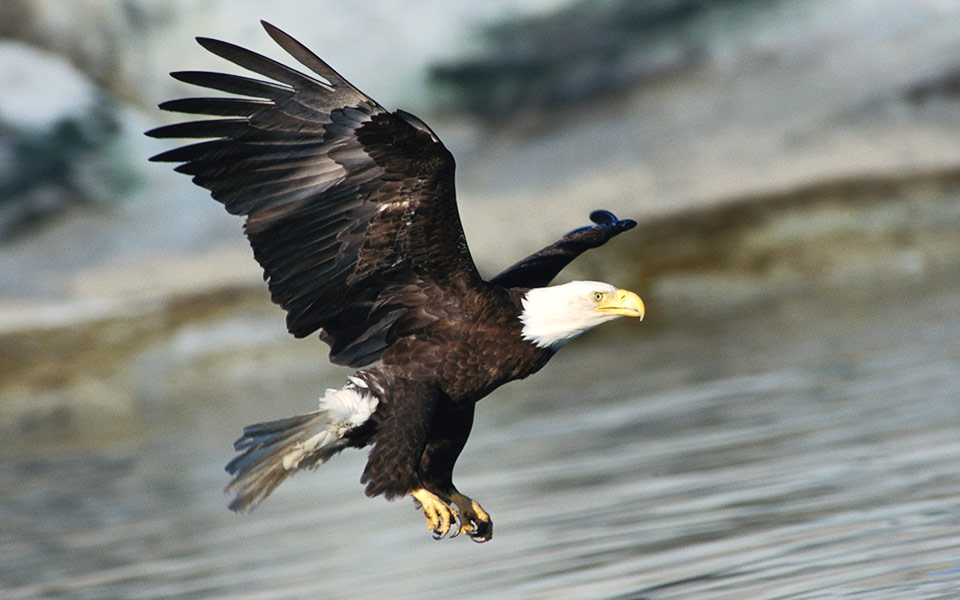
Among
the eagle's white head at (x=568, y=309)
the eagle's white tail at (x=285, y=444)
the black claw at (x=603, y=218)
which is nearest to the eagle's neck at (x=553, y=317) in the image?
the eagle's white head at (x=568, y=309)

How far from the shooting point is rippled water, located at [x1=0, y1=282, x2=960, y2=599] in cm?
452

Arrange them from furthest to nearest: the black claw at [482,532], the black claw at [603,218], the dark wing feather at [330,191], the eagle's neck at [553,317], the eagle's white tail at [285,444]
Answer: the black claw at [603,218], the black claw at [482,532], the eagle's white tail at [285,444], the eagle's neck at [553,317], the dark wing feather at [330,191]

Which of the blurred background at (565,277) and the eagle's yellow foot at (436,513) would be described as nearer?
the eagle's yellow foot at (436,513)

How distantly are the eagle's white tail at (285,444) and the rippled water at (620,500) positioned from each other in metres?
0.42

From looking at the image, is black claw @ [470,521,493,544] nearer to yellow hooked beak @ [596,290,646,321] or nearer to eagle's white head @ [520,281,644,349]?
eagle's white head @ [520,281,644,349]

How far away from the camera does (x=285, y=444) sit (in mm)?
4875

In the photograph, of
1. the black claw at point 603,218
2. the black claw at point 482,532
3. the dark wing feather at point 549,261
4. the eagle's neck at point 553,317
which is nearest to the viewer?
the eagle's neck at point 553,317

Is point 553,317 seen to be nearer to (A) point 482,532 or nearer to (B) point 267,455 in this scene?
(A) point 482,532

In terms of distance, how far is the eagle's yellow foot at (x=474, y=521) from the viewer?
494 centimetres

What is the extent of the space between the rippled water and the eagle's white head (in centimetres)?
77

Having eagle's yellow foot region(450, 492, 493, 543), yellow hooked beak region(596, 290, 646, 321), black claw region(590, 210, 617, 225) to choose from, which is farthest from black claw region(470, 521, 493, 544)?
black claw region(590, 210, 617, 225)

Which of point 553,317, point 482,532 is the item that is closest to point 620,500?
point 482,532

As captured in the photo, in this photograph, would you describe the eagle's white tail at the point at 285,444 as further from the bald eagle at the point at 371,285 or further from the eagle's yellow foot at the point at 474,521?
the eagle's yellow foot at the point at 474,521

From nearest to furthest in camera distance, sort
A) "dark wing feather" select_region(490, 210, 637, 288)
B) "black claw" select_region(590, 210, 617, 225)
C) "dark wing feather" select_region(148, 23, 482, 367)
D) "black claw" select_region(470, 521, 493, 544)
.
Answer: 1. "dark wing feather" select_region(148, 23, 482, 367)
2. "black claw" select_region(470, 521, 493, 544)
3. "dark wing feather" select_region(490, 210, 637, 288)
4. "black claw" select_region(590, 210, 617, 225)
